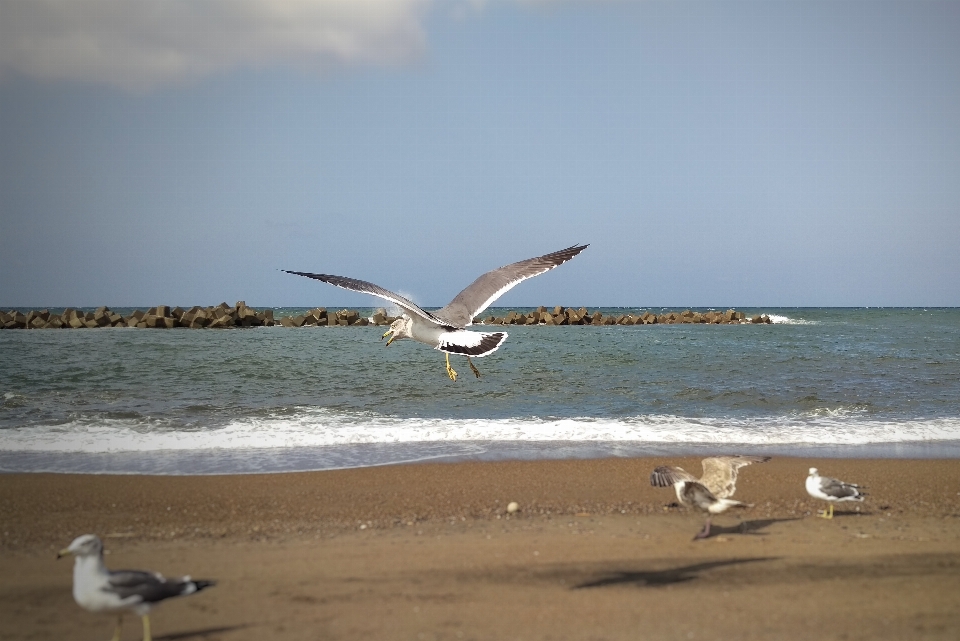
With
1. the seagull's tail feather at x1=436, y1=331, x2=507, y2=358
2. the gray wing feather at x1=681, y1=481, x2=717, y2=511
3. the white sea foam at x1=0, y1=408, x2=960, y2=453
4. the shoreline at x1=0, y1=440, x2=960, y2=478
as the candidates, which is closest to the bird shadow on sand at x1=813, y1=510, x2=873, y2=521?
the gray wing feather at x1=681, y1=481, x2=717, y2=511

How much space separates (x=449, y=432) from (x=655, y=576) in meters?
6.47

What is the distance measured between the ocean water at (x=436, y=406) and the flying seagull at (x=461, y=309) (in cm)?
177

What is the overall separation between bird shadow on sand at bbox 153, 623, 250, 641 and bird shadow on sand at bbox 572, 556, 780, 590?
205 cm

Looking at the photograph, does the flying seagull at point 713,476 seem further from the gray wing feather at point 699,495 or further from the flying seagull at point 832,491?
the flying seagull at point 832,491

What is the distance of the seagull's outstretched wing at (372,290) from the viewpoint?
7681 mm

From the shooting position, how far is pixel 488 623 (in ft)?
14.8

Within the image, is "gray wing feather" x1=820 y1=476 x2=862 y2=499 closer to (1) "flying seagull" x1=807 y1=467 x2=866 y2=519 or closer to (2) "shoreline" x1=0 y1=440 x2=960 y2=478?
(1) "flying seagull" x1=807 y1=467 x2=866 y2=519

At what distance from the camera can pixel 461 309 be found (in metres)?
9.22

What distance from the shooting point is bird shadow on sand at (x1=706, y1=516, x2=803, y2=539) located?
644 centimetres

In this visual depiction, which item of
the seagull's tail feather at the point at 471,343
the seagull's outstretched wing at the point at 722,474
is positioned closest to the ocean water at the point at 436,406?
the seagull's tail feather at the point at 471,343

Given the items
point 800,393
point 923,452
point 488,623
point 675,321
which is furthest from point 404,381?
point 675,321

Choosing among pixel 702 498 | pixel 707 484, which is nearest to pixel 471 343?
pixel 707 484

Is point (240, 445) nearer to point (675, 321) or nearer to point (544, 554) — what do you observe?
point (544, 554)

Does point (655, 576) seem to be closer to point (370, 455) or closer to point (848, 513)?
point (848, 513)
